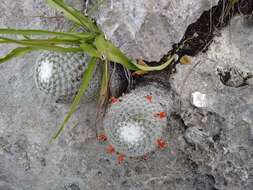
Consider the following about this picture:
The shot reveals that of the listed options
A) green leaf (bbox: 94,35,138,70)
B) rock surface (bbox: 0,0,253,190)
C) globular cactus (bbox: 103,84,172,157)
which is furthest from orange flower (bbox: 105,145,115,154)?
green leaf (bbox: 94,35,138,70)

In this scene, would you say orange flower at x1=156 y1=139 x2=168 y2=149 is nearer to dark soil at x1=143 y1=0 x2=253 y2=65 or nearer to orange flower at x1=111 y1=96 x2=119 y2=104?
orange flower at x1=111 y1=96 x2=119 y2=104

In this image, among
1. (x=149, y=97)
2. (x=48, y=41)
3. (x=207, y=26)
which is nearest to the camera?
(x=48, y=41)

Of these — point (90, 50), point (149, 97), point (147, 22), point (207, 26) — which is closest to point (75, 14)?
point (90, 50)

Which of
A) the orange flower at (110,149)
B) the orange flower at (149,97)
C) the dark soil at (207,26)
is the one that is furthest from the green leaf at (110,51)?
the orange flower at (110,149)

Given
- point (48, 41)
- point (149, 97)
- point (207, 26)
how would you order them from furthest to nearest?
1. point (207, 26)
2. point (149, 97)
3. point (48, 41)

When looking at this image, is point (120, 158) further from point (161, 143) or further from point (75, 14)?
point (75, 14)

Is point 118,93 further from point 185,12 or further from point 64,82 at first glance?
point 185,12
